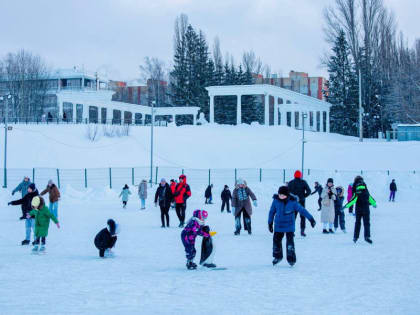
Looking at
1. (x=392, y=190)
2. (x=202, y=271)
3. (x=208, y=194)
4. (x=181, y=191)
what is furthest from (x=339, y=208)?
(x=392, y=190)

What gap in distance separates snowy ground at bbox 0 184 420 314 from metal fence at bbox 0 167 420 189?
66.8 ft

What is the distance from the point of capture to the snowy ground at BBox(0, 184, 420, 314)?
22.8 feet

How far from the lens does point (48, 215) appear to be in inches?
445

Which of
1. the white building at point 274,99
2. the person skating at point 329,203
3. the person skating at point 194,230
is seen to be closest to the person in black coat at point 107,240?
the person skating at point 194,230

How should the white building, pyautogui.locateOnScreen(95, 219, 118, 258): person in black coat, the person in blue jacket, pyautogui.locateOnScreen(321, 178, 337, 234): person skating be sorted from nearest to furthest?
the person in blue jacket → pyautogui.locateOnScreen(95, 219, 118, 258): person in black coat → pyautogui.locateOnScreen(321, 178, 337, 234): person skating → the white building

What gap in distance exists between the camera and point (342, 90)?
64562mm

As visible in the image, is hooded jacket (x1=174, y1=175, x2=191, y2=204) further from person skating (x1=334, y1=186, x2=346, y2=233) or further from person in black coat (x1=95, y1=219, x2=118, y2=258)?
person in black coat (x1=95, y1=219, x2=118, y2=258)

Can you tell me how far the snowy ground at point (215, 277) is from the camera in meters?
6.96

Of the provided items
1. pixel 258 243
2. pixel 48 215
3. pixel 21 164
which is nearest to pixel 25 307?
pixel 48 215

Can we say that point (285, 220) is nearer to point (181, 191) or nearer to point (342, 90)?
point (181, 191)

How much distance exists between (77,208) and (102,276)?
53.2ft

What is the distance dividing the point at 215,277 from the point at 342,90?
57866 millimetres

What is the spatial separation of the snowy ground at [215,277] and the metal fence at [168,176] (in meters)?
20.4

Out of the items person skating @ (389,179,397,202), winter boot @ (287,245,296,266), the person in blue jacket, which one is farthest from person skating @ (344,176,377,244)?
person skating @ (389,179,397,202)
